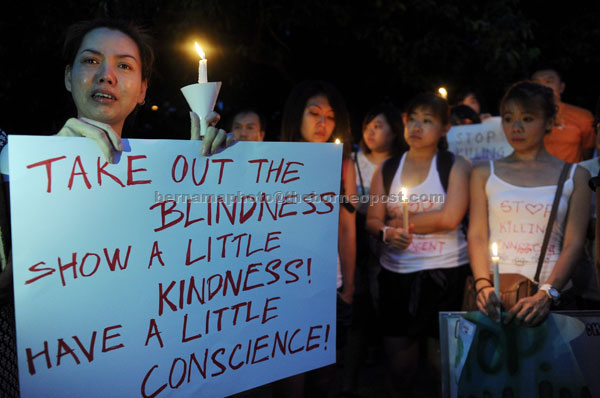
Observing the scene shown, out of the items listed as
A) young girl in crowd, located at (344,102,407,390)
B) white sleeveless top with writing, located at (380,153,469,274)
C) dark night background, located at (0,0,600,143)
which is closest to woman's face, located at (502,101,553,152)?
white sleeveless top with writing, located at (380,153,469,274)

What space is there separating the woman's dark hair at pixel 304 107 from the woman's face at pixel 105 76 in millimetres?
1253

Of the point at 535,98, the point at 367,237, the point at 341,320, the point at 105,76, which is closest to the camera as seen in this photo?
the point at 105,76

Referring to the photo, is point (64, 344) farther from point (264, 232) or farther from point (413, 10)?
point (413, 10)

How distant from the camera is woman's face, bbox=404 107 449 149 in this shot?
10.4 ft

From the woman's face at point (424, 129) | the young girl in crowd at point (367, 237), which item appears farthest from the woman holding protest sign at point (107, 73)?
the young girl in crowd at point (367, 237)

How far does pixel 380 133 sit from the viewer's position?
4094 millimetres

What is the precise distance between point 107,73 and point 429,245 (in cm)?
206

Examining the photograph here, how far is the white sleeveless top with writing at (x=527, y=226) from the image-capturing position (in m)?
2.57

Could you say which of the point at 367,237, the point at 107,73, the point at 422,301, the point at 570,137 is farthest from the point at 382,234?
the point at 570,137

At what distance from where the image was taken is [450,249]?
3.00 meters

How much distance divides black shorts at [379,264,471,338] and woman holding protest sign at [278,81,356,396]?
0.45 meters

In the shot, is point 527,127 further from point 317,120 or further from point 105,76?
point 105,76

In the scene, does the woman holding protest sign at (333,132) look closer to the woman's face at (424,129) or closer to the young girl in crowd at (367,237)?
the woman's face at (424,129)

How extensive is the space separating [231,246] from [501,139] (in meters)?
2.99
